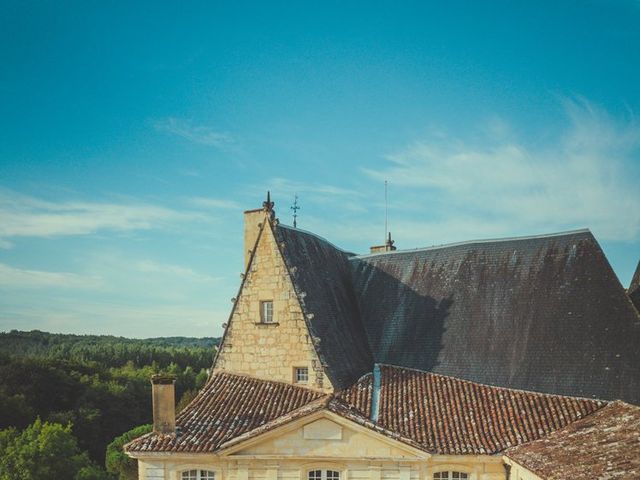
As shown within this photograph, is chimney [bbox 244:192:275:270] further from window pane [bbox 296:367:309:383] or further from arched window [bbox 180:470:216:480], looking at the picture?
arched window [bbox 180:470:216:480]

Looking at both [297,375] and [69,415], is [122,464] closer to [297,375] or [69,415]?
[69,415]

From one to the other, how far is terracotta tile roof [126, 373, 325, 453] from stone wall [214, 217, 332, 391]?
1.48ft

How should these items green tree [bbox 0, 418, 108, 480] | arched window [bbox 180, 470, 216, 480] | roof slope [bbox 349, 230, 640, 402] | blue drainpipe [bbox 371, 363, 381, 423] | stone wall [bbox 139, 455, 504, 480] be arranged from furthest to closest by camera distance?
green tree [bbox 0, 418, 108, 480] → roof slope [bbox 349, 230, 640, 402] → blue drainpipe [bbox 371, 363, 381, 423] → arched window [bbox 180, 470, 216, 480] → stone wall [bbox 139, 455, 504, 480]

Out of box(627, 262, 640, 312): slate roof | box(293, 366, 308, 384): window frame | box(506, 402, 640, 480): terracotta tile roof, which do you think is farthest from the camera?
box(627, 262, 640, 312): slate roof

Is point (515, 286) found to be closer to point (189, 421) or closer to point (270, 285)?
point (270, 285)

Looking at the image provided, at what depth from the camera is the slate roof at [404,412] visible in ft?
51.4

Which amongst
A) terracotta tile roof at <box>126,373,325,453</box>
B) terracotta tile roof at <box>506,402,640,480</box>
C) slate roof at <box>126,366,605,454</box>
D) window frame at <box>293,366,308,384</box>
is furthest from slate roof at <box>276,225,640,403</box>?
terracotta tile roof at <box>126,373,325,453</box>

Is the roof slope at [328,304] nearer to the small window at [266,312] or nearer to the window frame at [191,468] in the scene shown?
the small window at [266,312]

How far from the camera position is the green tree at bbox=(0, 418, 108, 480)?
3500cm

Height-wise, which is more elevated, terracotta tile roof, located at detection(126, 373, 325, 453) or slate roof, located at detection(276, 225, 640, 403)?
slate roof, located at detection(276, 225, 640, 403)

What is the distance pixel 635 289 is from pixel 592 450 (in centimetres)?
962

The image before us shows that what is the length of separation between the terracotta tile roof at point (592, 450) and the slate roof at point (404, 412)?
27.6 inches

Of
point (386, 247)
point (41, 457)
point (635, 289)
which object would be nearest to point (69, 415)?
point (41, 457)

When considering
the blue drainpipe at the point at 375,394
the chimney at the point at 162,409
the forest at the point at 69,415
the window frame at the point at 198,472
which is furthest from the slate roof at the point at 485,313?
the forest at the point at 69,415
